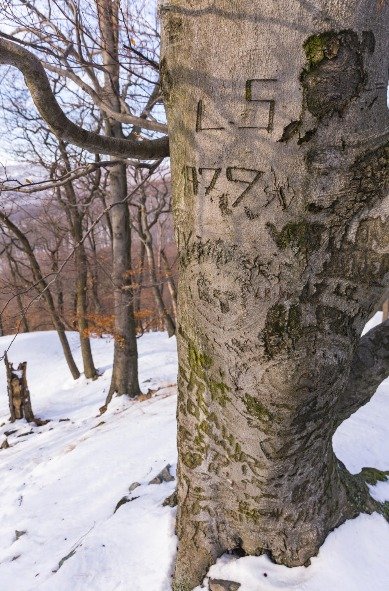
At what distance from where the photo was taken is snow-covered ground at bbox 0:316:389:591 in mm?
1463

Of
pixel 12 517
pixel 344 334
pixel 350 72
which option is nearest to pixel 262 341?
pixel 344 334

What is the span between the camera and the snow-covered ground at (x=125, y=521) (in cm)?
146

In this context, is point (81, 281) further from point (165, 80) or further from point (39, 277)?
point (165, 80)

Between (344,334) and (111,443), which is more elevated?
(344,334)

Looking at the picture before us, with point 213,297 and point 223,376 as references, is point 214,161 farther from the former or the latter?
point 223,376

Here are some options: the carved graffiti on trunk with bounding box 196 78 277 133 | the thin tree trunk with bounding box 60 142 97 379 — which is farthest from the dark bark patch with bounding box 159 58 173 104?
the thin tree trunk with bounding box 60 142 97 379

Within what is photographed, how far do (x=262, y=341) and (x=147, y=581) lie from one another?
132cm

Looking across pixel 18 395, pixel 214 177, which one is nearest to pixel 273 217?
pixel 214 177

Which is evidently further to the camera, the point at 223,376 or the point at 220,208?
the point at 223,376

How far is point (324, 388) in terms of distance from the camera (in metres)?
1.18

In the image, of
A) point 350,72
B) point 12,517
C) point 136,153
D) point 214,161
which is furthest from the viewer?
point 12,517

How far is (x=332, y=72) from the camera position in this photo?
0.85 meters

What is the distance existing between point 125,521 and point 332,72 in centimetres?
226

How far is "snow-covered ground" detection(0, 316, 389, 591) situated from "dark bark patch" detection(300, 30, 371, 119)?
5.40 ft
